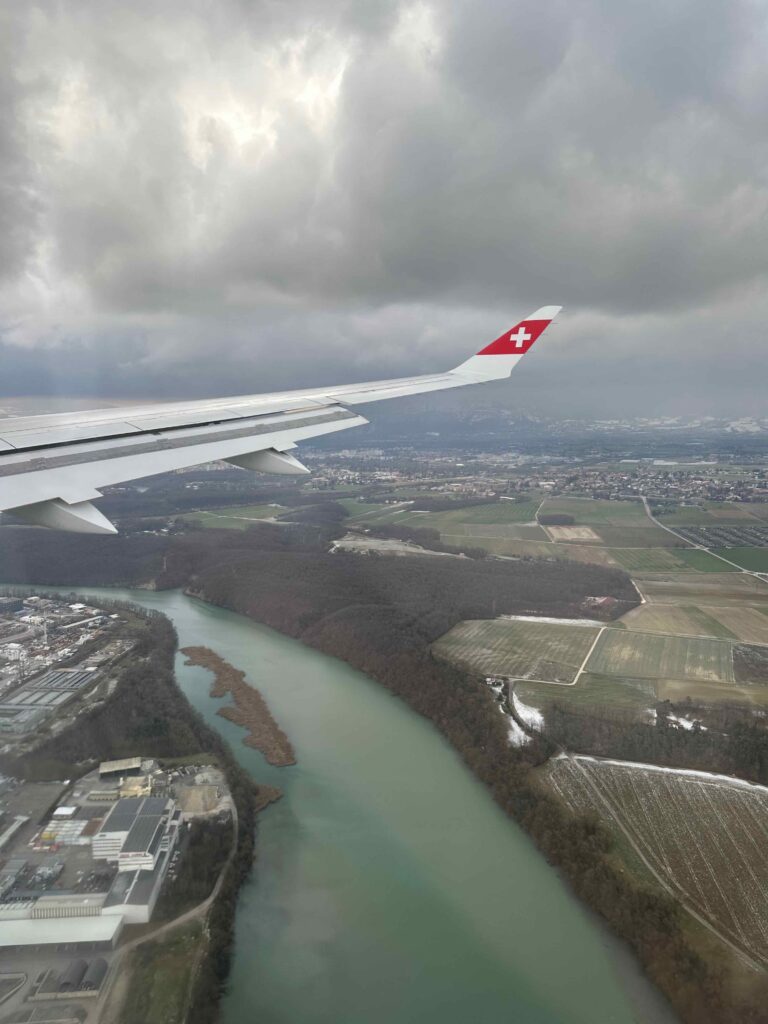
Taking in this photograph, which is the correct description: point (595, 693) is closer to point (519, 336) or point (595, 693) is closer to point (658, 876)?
point (658, 876)

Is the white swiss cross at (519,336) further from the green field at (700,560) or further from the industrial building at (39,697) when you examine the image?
the green field at (700,560)

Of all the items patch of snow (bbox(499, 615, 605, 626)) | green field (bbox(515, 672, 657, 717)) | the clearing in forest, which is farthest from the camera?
patch of snow (bbox(499, 615, 605, 626))

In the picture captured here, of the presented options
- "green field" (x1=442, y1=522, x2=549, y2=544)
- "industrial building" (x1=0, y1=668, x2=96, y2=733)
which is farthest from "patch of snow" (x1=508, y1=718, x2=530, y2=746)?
"green field" (x1=442, y1=522, x2=549, y2=544)

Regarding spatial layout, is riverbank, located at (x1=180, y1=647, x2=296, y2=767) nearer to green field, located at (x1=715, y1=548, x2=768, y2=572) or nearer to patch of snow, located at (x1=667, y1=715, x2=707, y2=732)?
patch of snow, located at (x1=667, y1=715, x2=707, y2=732)

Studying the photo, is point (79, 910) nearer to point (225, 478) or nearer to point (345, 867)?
point (345, 867)

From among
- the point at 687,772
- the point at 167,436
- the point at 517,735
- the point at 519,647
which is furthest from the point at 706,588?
the point at 167,436
